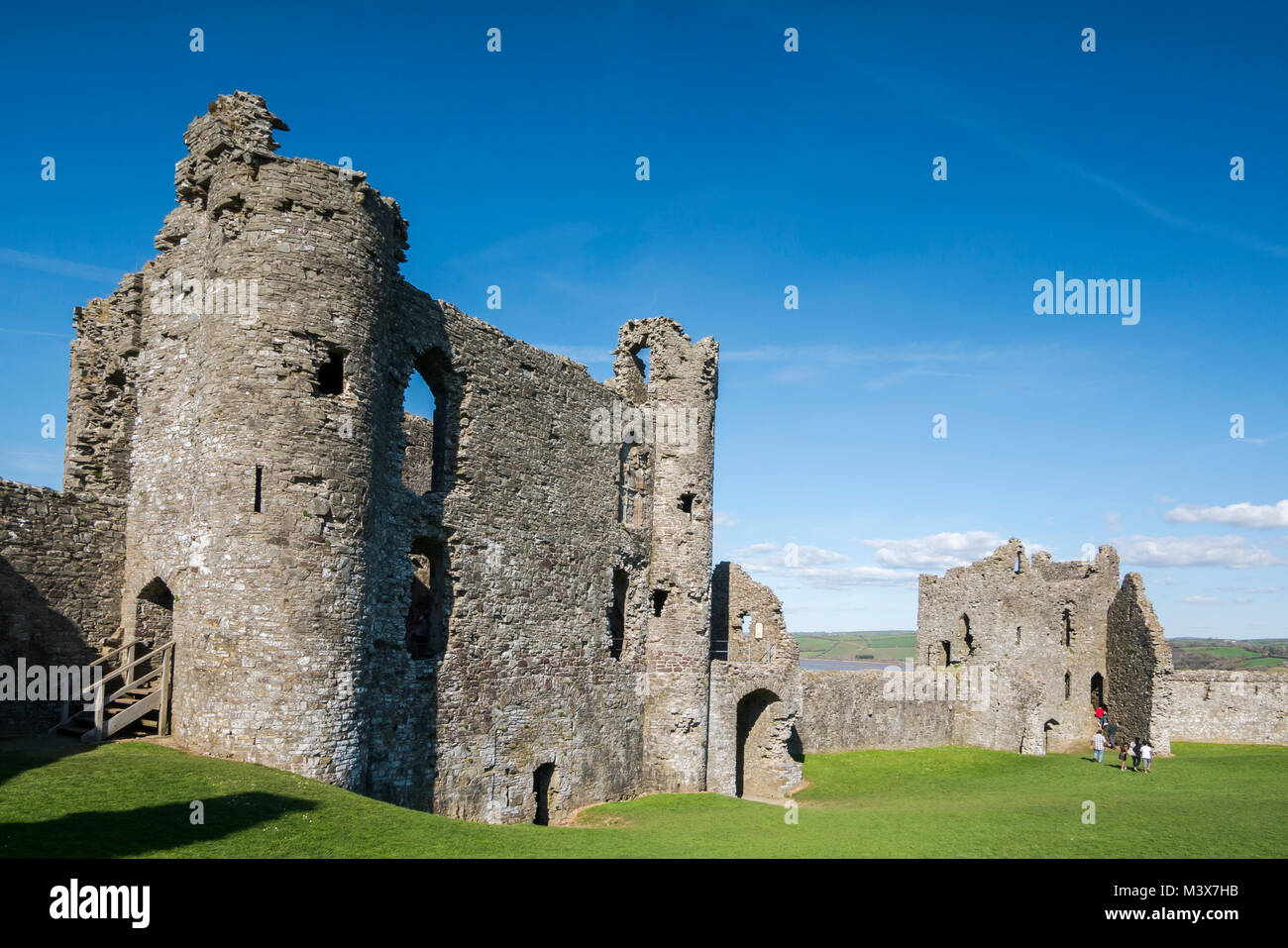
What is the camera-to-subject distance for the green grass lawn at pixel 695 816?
1072 cm

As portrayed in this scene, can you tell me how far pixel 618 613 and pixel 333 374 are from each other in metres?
11.9

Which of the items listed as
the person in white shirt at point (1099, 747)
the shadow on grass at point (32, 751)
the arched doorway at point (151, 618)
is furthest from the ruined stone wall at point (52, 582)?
the person in white shirt at point (1099, 747)

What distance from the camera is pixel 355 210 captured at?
15859 mm

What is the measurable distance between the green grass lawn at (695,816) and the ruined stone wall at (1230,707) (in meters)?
5.16

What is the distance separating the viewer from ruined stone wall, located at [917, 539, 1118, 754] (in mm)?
37312

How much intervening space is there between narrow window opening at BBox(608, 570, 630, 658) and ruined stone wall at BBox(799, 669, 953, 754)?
974 cm

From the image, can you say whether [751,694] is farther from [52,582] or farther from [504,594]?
[52,582]

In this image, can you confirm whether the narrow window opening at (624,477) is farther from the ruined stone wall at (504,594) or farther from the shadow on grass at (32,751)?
the shadow on grass at (32,751)

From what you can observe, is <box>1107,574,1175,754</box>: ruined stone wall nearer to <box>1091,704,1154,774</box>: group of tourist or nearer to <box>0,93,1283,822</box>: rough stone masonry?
<box>1091,704,1154,774</box>: group of tourist

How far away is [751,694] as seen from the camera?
2883 centimetres

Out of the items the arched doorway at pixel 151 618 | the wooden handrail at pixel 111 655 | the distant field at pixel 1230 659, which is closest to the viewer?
the wooden handrail at pixel 111 655

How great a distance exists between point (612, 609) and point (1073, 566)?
26429mm

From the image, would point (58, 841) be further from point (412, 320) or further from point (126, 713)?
point (412, 320)

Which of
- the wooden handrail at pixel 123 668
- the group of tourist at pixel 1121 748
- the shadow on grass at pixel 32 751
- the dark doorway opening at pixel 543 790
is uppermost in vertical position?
the wooden handrail at pixel 123 668
